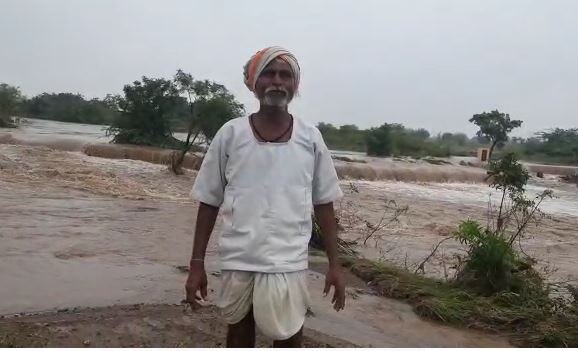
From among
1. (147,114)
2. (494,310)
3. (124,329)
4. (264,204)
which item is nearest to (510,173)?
(494,310)

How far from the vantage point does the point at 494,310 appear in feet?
15.3

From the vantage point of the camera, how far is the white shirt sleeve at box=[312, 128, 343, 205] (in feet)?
6.31

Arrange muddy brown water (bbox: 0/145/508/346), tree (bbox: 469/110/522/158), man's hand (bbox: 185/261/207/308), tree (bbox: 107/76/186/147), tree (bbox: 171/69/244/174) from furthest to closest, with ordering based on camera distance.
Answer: tree (bbox: 469/110/522/158) → tree (bbox: 107/76/186/147) → tree (bbox: 171/69/244/174) → muddy brown water (bbox: 0/145/508/346) → man's hand (bbox: 185/261/207/308)

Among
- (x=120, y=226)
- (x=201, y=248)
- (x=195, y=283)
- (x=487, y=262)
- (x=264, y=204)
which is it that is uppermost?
(x=264, y=204)

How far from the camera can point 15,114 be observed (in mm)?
27969

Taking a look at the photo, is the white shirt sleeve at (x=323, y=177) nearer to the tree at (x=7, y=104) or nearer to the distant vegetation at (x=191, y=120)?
the distant vegetation at (x=191, y=120)

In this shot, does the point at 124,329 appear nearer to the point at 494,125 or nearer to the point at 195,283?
the point at 195,283

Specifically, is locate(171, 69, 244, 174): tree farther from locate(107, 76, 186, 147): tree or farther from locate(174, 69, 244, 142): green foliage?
locate(107, 76, 186, 147): tree

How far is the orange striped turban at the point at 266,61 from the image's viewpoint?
185 cm

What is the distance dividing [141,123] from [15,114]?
1095cm

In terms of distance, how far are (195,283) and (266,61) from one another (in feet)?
2.64

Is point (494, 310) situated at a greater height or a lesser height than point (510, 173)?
lesser

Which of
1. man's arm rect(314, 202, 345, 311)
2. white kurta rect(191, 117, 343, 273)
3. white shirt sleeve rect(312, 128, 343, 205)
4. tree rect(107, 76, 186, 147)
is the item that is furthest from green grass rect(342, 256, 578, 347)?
tree rect(107, 76, 186, 147)

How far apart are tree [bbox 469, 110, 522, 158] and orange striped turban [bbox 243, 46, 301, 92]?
1492 inches
